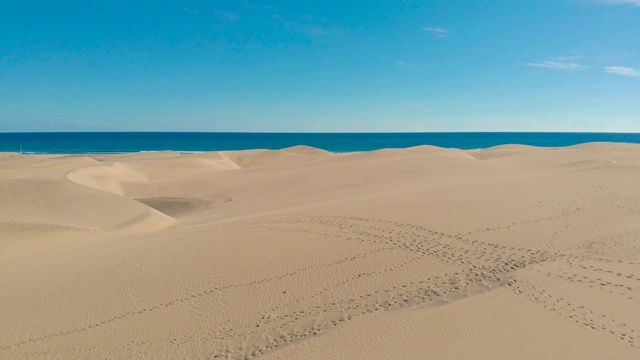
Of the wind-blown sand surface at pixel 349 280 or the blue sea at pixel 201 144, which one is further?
the blue sea at pixel 201 144

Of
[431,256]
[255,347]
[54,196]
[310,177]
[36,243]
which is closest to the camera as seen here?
[255,347]

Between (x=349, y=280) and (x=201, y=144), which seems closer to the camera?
(x=349, y=280)

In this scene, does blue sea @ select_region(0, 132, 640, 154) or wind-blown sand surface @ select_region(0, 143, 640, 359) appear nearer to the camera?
wind-blown sand surface @ select_region(0, 143, 640, 359)

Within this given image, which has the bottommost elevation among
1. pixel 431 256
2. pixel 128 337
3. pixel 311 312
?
pixel 128 337

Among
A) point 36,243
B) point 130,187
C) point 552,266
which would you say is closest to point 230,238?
point 36,243

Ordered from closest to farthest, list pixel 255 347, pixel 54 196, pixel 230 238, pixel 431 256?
pixel 255 347
pixel 431 256
pixel 230 238
pixel 54 196

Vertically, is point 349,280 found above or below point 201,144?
below

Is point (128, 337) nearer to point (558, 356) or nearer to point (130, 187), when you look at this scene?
point (558, 356)

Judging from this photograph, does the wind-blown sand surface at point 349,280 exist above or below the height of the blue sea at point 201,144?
below
